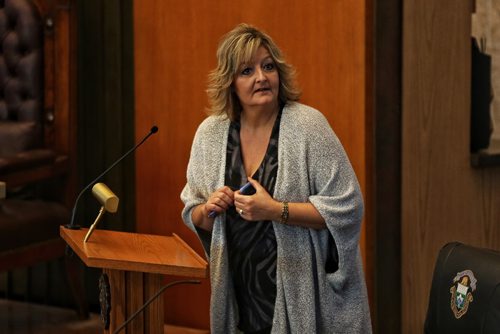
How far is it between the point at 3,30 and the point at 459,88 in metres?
1.89

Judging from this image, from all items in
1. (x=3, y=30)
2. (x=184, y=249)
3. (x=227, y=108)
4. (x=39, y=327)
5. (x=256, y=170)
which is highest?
(x=3, y=30)

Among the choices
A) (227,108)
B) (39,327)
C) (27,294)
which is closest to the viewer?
Answer: (227,108)

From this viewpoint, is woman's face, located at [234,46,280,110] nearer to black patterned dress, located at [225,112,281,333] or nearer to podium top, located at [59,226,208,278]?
black patterned dress, located at [225,112,281,333]

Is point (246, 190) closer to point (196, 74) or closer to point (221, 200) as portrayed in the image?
point (221, 200)

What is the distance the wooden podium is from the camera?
2250 millimetres

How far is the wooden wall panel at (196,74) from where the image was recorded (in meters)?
3.34

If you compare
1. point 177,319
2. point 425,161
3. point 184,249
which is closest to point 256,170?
point 184,249

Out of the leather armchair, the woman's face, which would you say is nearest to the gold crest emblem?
the leather armchair

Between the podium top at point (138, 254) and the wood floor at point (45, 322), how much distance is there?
133 cm

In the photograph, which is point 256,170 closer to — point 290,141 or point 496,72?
point 290,141

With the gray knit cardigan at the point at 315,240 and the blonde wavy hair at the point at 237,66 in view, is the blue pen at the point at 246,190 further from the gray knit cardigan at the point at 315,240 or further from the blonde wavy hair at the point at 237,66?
the blonde wavy hair at the point at 237,66

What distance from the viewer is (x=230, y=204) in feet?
7.98

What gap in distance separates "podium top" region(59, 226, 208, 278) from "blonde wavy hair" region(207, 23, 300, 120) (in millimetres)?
397

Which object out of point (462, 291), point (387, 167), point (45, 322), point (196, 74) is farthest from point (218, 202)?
point (45, 322)
